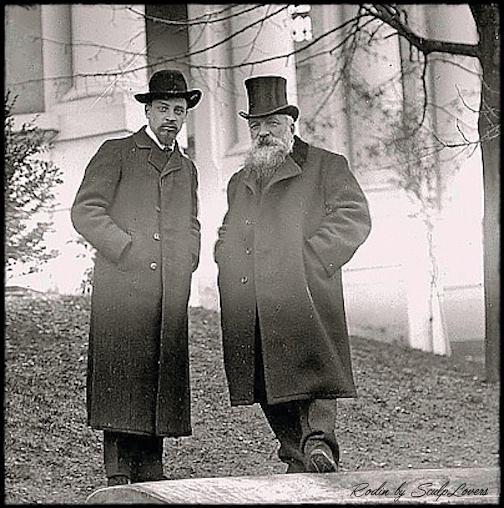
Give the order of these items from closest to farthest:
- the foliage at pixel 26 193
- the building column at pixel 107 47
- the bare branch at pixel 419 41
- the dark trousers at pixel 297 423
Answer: the dark trousers at pixel 297 423
the foliage at pixel 26 193
the building column at pixel 107 47
the bare branch at pixel 419 41

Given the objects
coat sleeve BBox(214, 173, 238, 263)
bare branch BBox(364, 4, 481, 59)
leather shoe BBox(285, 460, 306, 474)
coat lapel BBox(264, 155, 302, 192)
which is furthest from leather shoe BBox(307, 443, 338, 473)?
bare branch BBox(364, 4, 481, 59)

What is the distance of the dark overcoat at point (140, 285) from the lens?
4523 millimetres

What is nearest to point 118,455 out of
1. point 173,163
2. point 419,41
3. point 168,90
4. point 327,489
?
point 327,489

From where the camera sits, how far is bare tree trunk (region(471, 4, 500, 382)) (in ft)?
17.3

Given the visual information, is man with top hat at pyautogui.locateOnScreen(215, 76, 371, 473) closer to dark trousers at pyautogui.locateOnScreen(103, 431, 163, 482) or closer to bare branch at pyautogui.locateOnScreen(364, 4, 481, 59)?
dark trousers at pyautogui.locateOnScreen(103, 431, 163, 482)

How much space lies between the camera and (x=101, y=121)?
16.5ft

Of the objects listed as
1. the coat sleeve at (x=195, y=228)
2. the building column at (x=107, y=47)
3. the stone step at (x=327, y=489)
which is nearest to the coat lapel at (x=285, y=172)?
the coat sleeve at (x=195, y=228)

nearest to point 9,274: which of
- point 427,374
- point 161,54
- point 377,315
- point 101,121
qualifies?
point 101,121

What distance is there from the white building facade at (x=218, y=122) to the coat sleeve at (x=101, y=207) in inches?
9.2

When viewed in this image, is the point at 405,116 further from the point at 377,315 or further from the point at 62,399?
the point at 62,399

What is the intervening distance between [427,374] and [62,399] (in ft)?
5.61

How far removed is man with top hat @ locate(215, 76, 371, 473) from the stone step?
1.00 feet

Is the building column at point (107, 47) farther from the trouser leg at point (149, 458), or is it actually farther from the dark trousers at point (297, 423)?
the trouser leg at point (149, 458)

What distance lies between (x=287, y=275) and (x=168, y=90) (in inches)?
32.7
